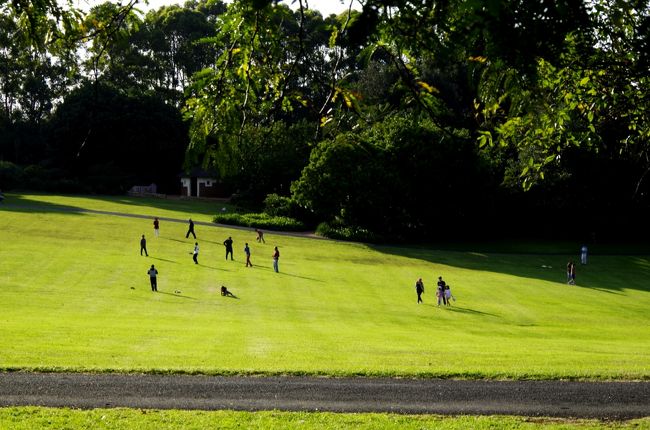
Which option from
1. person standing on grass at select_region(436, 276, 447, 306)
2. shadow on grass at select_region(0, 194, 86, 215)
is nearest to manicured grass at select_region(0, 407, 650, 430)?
person standing on grass at select_region(436, 276, 447, 306)

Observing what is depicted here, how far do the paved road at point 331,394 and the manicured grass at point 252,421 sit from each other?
1.76 feet

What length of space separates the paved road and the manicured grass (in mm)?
536

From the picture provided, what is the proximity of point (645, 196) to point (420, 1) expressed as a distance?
197 feet

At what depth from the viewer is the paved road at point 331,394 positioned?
13.6m

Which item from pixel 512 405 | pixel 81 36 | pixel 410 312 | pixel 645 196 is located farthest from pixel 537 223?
pixel 81 36

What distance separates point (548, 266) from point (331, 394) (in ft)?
136

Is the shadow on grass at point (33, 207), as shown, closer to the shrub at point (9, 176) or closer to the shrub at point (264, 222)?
the shrub at point (9, 176)

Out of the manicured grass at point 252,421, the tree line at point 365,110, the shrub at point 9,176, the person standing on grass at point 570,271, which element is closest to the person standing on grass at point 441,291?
the tree line at point 365,110

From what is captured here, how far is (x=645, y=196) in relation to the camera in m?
60.1

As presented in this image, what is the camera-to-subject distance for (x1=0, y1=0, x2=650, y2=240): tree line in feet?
23.4

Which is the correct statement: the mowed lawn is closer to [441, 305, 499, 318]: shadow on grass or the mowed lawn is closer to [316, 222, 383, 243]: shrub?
[441, 305, 499, 318]: shadow on grass

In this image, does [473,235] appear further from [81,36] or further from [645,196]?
[81,36]

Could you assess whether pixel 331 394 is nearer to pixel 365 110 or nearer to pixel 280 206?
pixel 365 110

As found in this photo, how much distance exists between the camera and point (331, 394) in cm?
1459
